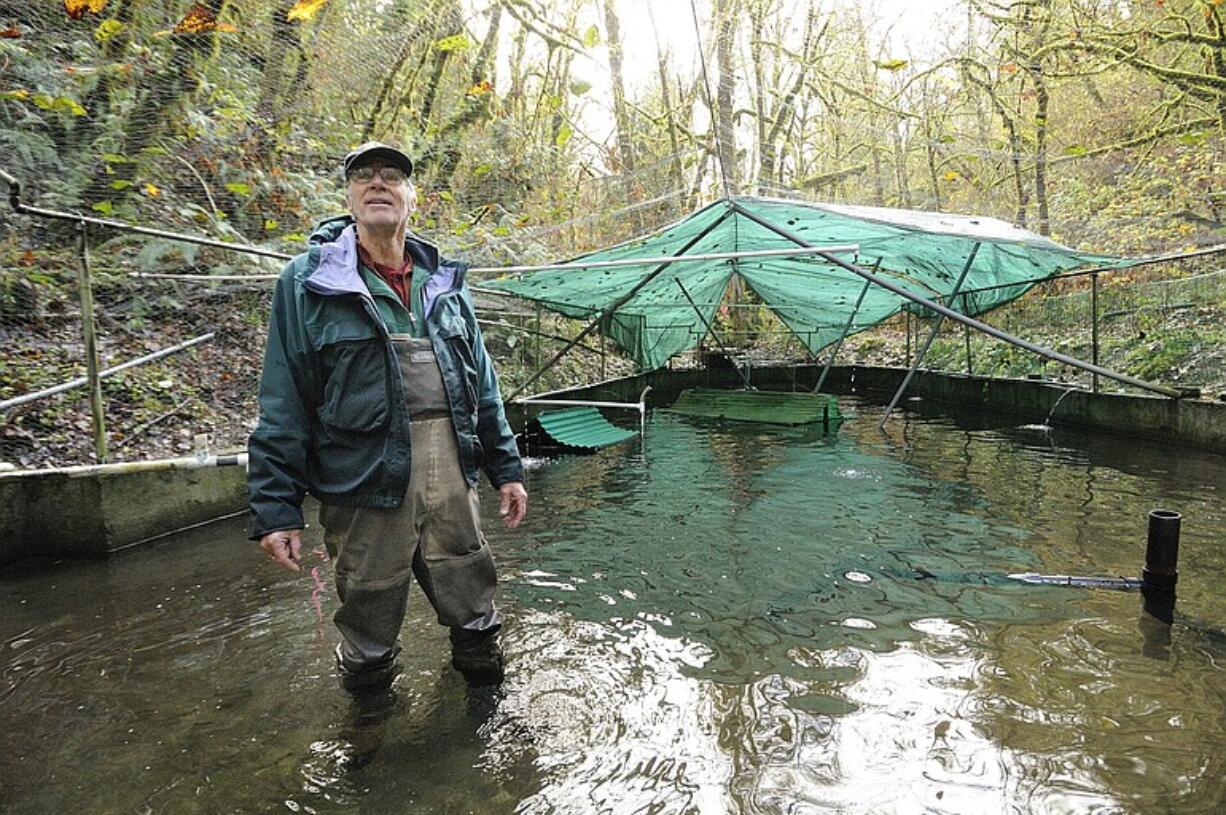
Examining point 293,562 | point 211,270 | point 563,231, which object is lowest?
point 293,562

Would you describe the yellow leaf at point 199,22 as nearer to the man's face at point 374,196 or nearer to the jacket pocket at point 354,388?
the man's face at point 374,196

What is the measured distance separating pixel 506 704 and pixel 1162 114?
42.3ft

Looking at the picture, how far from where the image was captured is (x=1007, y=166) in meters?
14.5

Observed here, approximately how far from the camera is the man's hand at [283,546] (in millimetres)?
1843

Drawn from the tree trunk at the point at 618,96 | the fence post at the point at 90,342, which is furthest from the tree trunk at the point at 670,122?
the fence post at the point at 90,342

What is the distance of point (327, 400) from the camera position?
1935 mm

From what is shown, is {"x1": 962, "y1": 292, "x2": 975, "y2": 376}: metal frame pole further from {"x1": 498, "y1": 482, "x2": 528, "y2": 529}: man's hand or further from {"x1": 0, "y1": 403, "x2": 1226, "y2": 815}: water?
{"x1": 498, "y1": 482, "x2": 528, "y2": 529}: man's hand

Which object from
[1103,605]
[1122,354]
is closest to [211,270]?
[1103,605]

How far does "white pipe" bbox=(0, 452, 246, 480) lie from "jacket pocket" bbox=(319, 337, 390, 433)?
2107 mm

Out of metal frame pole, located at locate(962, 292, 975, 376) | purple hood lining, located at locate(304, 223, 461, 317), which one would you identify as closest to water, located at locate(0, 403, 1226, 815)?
purple hood lining, located at locate(304, 223, 461, 317)

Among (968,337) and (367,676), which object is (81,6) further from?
(968,337)

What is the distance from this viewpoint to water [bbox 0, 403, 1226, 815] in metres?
1.98

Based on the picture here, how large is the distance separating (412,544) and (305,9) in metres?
5.13

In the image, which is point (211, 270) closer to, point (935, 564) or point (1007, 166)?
point (935, 564)
